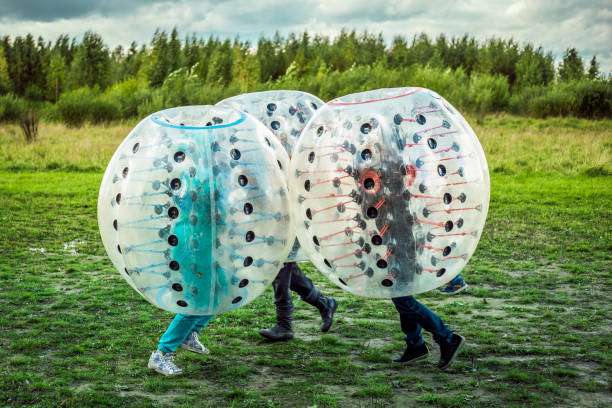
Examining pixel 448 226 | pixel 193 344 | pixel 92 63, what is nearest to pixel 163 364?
pixel 193 344

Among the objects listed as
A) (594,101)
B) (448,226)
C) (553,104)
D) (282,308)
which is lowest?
(282,308)

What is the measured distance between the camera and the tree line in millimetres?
30781

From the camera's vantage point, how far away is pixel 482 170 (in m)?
5.34

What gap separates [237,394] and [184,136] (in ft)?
5.92

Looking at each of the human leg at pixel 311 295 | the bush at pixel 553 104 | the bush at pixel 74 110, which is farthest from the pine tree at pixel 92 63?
the human leg at pixel 311 295

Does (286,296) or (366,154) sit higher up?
(366,154)

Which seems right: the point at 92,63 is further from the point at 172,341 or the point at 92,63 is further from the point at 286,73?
the point at 172,341

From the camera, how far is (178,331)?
18.6 feet

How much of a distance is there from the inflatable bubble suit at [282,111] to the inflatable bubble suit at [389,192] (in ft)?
2.88

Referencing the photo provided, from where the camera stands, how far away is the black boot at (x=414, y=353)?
5.96m

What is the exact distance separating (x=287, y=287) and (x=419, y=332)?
1248 mm

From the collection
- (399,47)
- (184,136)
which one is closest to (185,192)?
(184,136)

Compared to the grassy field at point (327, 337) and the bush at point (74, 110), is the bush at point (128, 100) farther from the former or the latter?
the grassy field at point (327, 337)

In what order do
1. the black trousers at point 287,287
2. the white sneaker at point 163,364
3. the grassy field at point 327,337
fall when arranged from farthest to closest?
the black trousers at point 287,287 → the white sneaker at point 163,364 → the grassy field at point 327,337
